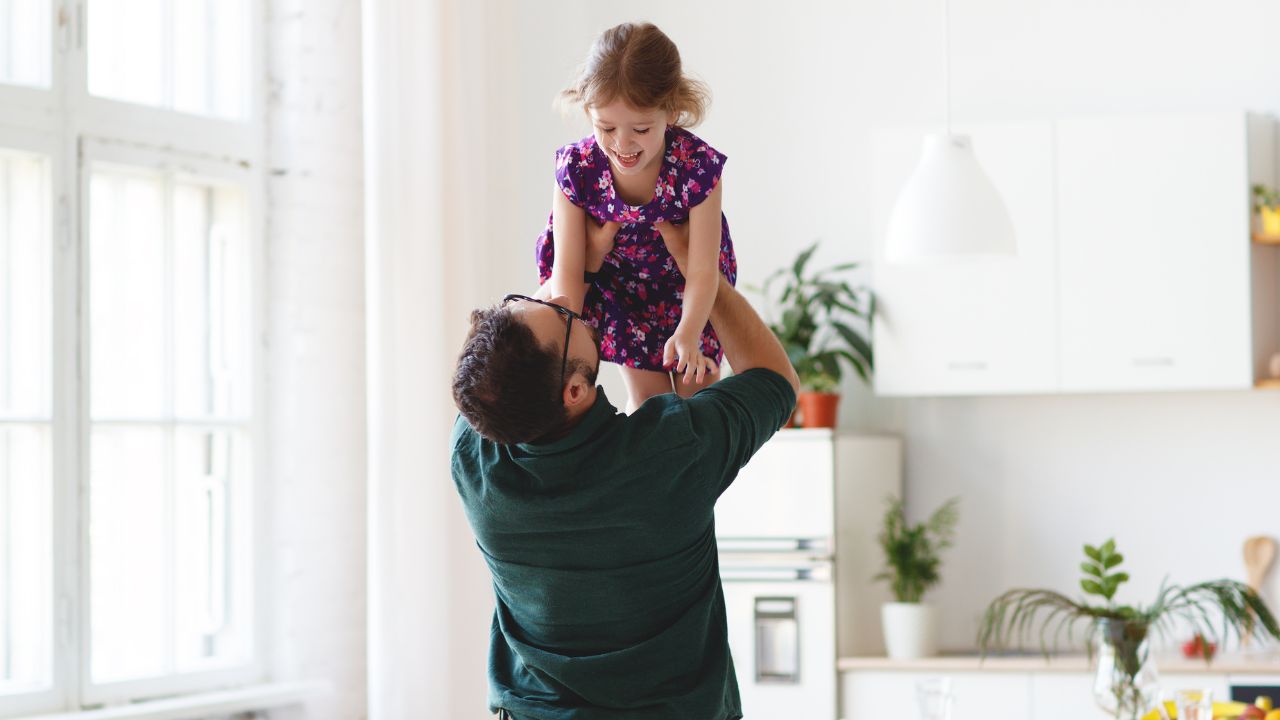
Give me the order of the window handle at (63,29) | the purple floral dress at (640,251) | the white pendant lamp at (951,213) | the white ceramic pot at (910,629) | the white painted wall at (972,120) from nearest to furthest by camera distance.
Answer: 1. the purple floral dress at (640,251)
2. the white pendant lamp at (951,213)
3. the window handle at (63,29)
4. the white ceramic pot at (910,629)
5. the white painted wall at (972,120)

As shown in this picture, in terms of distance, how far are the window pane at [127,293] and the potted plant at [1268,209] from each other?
10.8 feet

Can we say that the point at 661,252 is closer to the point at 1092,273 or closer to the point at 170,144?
the point at 170,144

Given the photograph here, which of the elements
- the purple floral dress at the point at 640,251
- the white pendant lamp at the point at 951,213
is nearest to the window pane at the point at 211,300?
the white pendant lamp at the point at 951,213

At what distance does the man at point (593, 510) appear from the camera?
1.62m

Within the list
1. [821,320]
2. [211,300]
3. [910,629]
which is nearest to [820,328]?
[821,320]

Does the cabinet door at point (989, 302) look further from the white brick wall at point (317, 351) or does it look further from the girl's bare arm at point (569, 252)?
the girl's bare arm at point (569, 252)

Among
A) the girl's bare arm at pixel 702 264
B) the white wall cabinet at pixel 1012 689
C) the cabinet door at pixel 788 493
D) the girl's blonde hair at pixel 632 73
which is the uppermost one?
the girl's blonde hair at pixel 632 73

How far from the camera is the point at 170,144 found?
3.85m

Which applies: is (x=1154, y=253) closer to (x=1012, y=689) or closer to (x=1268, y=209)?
(x=1268, y=209)

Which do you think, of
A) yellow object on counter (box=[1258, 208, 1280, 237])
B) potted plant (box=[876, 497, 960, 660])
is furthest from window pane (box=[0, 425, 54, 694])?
yellow object on counter (box=[1258, 208, 1280, 237])

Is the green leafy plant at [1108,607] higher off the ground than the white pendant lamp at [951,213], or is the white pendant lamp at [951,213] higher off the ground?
the white pendant lamp at [951,213]

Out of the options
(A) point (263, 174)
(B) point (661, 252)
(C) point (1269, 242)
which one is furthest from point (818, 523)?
(B) point (661, 252)

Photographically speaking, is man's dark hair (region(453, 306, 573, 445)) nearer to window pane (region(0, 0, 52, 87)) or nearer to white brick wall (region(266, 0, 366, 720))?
window pane (region(0, 0, 52, 87))

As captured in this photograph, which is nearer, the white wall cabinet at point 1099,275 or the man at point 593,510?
the man at point 593,510
